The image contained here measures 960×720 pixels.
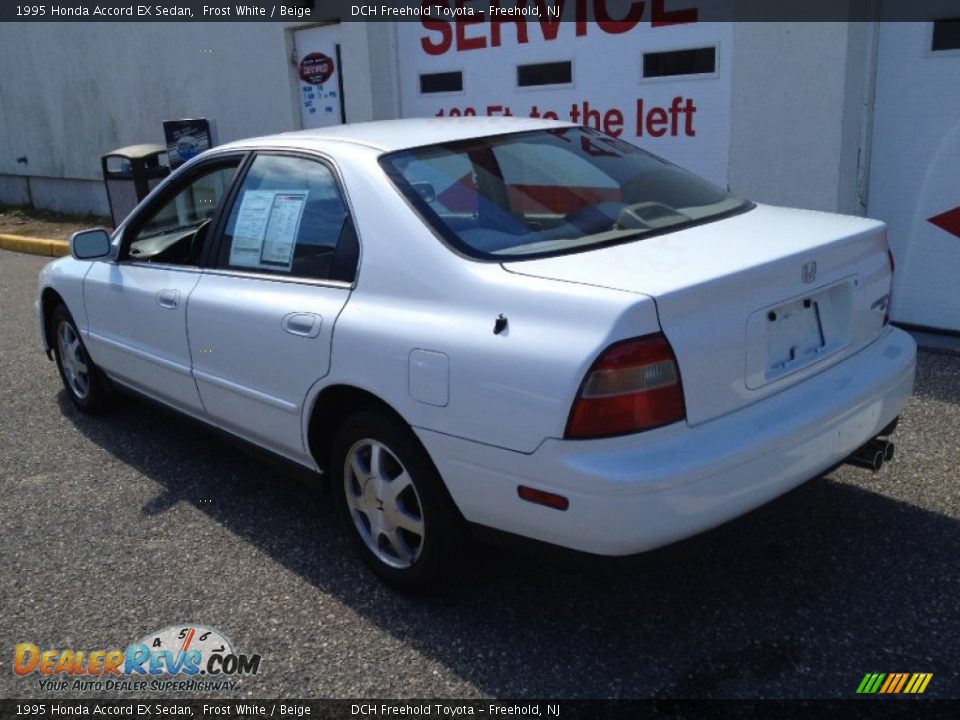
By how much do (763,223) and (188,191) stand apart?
2.73 meters

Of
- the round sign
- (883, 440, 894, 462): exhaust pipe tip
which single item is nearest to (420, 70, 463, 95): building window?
the round sign

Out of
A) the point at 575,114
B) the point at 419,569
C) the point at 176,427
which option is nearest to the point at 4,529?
the point at 176,427

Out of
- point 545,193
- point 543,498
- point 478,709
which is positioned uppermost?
point 545,193

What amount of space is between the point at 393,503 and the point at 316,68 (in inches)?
303

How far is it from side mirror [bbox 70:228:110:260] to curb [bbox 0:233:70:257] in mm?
6879

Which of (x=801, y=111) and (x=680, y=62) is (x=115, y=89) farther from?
(x=801, y=111)

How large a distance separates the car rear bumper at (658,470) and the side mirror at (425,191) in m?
0.83

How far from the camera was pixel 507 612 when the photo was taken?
318 centimetres

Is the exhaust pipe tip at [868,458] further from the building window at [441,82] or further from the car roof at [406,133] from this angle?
the building window at [441,82]

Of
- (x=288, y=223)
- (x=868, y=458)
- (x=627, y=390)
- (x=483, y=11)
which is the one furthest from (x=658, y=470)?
(x=483, y=11)

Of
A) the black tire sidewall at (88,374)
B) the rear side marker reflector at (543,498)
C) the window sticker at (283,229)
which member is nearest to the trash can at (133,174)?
the black tire sidewall at (88,374)

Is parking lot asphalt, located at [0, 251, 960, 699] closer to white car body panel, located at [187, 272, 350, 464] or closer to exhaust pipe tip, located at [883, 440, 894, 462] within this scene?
exhaust pipe tip, located at [883, 440, 894, 462]

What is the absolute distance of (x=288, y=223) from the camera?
12.0 ft

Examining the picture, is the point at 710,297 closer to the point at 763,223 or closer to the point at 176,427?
the point at 763,223
